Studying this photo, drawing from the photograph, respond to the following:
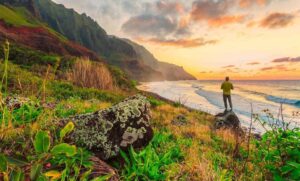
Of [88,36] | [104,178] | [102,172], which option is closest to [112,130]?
[102,172]

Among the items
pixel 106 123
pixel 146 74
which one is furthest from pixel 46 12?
pixel 106 123

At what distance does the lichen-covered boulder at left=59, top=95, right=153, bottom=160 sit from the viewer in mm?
3150

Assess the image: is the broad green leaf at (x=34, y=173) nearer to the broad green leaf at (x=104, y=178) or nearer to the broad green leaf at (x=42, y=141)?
the broad green leaf at (x=42, y=141)

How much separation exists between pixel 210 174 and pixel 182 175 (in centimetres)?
33

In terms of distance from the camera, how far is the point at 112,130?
3.40 metres

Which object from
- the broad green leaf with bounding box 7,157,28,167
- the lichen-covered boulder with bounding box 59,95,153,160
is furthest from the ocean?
the broad green leaf with bounding box 7,157,28,167

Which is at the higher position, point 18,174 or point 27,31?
point 27,31

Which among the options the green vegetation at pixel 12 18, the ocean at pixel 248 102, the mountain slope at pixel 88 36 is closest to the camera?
the ocean at pixel 248 102

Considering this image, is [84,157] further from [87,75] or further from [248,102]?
[248,102]

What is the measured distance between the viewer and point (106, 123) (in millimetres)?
3420

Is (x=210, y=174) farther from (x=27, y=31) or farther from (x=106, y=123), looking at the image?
(x=27, y=31)

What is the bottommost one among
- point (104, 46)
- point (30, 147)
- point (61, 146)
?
point (30, 147)

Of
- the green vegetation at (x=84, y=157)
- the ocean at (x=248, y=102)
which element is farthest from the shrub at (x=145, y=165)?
the ocean at (x=248, y=102)

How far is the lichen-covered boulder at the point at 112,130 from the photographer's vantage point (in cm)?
315
